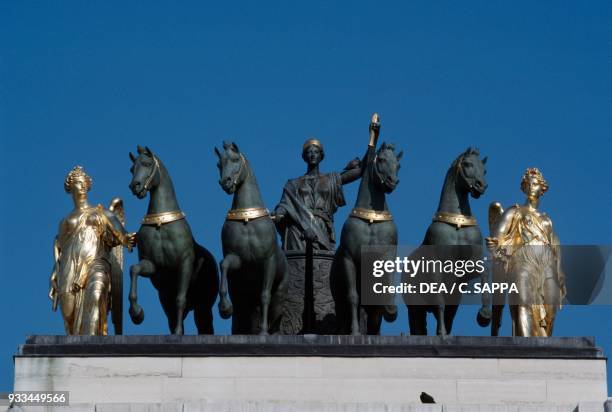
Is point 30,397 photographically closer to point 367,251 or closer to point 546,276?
point 367,251

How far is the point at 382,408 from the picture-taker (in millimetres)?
36906

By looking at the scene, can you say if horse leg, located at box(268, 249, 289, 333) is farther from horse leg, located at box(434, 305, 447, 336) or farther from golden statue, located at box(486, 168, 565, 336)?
golden statue, located at box(486, 168, 565, 336)

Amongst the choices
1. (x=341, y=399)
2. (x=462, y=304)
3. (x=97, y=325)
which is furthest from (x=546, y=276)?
(x=97, y=325)

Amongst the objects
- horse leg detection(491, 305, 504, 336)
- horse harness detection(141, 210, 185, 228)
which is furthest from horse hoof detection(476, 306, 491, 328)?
horse harness detection(141, 210, 185, 228)

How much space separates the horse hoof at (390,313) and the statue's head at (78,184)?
4886 millimetres

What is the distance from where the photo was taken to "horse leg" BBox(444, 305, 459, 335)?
39844 mm

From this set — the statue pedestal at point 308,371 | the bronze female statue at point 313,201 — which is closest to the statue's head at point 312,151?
the bronze female statue at point 313,201

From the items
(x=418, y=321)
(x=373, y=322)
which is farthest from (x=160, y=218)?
(x=418, y=321)

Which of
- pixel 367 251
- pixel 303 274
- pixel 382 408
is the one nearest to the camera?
pixel 382 408

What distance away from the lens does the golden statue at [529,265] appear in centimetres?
3991

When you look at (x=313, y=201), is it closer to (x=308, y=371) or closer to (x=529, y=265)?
(x=529, y=265)

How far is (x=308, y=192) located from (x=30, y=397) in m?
6.83

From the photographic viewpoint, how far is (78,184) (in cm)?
4091

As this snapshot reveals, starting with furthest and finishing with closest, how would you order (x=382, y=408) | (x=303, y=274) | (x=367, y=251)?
(x=303, y=274) < (x=367, y=251) < (x=382, y=408)
